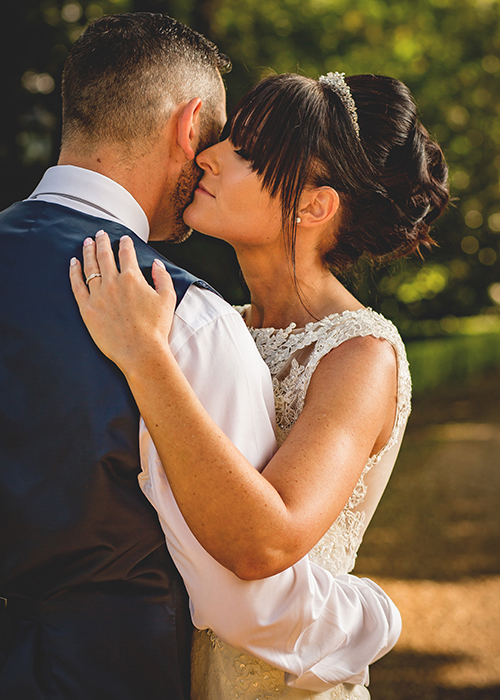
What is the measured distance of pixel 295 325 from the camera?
2613 mm

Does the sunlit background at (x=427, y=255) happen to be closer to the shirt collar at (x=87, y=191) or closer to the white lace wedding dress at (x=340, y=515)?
the white lace wedding dress at (x=340, y=515)

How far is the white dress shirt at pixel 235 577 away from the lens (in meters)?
1.65

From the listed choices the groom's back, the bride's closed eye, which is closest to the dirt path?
the groom's back

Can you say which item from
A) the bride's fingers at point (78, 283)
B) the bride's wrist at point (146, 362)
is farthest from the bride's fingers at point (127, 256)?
the bride's wrist at point (146, 362)

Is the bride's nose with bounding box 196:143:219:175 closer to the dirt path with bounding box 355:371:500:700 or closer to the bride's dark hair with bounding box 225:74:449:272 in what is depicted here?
the bride's dark hair with bounding box 225:74:449:272

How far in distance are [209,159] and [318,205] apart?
17.4 inches

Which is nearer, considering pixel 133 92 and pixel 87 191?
pixel 87 191

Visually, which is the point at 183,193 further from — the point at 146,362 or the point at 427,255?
the point at 427,255

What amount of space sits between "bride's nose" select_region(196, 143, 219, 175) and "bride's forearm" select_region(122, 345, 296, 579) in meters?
1.10

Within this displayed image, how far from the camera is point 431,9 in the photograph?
12633 millimetres

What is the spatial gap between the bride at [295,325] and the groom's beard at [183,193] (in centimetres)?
4

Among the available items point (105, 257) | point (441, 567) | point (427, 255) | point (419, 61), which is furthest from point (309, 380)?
point (427, 255)

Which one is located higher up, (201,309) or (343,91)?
(343,91)

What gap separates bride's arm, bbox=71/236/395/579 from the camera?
1550 millimetres
